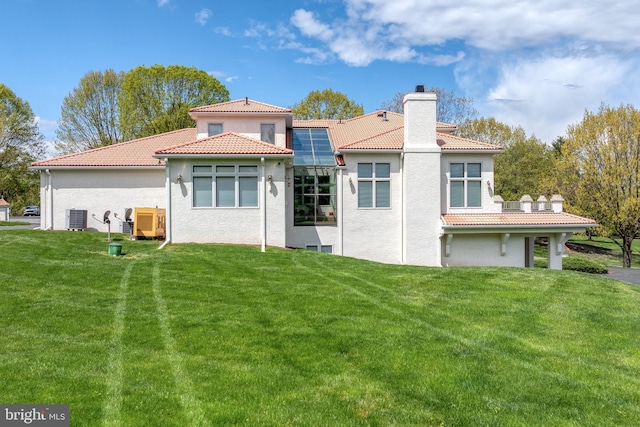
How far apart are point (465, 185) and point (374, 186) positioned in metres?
4.09

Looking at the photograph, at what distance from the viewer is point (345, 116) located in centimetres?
4475

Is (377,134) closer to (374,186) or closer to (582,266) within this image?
(374,186)

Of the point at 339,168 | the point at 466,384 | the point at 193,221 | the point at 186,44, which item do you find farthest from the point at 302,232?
the point at 466,384

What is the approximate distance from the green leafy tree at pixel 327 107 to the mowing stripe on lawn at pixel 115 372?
38.3m

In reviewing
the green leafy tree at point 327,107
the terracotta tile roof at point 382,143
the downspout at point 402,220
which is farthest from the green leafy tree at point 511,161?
the downspout at point 402,220

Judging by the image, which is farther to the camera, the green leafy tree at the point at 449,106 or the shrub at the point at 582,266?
the green leafy tree at the point at 449,106

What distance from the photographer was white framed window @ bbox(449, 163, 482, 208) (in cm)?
1925

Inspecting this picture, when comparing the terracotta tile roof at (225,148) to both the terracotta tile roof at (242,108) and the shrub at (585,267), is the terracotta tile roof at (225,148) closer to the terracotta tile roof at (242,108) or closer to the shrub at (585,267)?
the terracotta tile roof at (242,108)

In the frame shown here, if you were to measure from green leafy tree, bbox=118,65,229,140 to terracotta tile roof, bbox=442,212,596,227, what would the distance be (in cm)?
2648

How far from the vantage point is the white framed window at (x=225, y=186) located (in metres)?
17.3

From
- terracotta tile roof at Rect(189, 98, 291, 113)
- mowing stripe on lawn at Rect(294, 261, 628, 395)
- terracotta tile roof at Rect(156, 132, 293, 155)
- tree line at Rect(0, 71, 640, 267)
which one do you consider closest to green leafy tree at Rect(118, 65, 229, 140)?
tree line at Rect(0, 71, 640, 267)

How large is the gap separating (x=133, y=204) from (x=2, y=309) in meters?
12.8

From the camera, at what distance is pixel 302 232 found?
1953 centimetres

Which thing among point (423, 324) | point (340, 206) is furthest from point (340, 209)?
point (423, 324)
